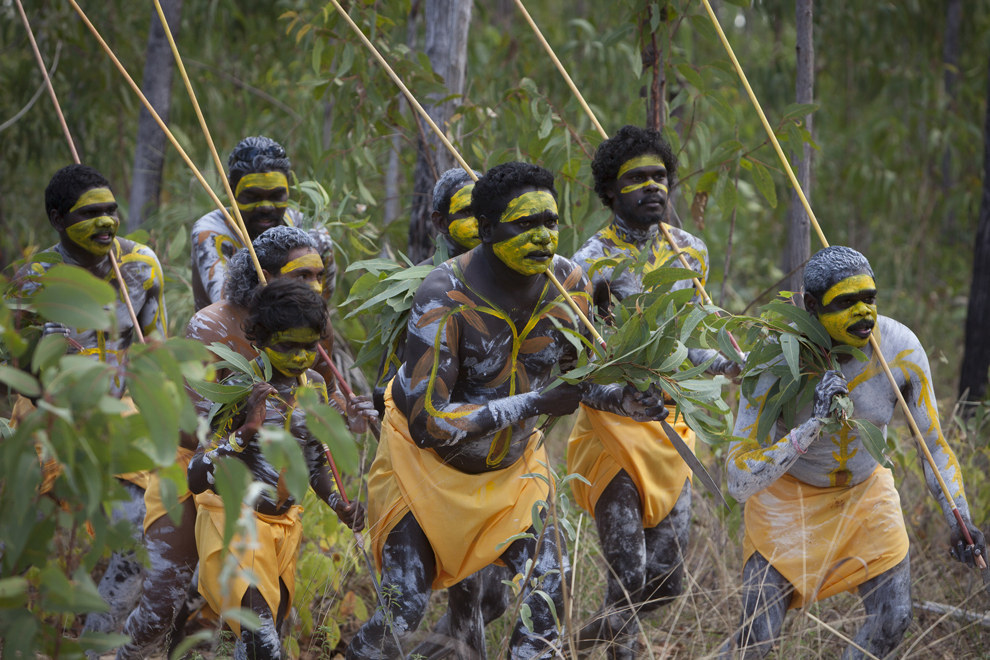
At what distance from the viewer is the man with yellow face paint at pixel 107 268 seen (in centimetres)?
402

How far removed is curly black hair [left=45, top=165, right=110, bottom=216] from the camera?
4.16 m

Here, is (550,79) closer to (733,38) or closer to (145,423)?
(733,38)

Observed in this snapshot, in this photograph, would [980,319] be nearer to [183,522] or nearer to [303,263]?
[303,263]

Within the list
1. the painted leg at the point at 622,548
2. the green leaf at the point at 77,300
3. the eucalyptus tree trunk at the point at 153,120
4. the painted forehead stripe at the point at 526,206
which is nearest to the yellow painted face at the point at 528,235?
the painted forehead stripe at the point at 526,206

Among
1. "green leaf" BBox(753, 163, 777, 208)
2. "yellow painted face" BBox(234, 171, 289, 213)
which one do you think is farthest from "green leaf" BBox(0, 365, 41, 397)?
"green leaf" BBox(753, 163, 777, 208)

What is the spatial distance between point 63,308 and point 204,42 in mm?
8258

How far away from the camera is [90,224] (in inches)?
164

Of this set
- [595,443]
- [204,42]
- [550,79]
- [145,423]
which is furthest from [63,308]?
[204,42]

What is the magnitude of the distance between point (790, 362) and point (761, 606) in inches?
35.3

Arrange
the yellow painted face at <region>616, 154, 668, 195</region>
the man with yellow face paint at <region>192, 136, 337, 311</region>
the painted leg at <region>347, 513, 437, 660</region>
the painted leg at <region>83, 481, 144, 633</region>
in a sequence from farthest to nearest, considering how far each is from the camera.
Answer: the man with yellow face paint at <region>192, 136, 337, 311</region> < the yellow painted face at <region>616, 154, 668, 195</region> < the painted leg at <region>83, 481, 144, 633</region> < the painted leg at <region>347, 513, 437, 660</region>

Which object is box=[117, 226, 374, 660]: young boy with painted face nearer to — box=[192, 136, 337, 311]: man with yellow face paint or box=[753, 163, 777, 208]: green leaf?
box=[192, 136, 337, 311]: man with yellow face paint

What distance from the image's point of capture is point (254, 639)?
10.8 ft

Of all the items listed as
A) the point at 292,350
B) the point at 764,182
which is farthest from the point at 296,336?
the point at 764,182

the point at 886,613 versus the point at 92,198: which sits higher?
the point at 92,198
